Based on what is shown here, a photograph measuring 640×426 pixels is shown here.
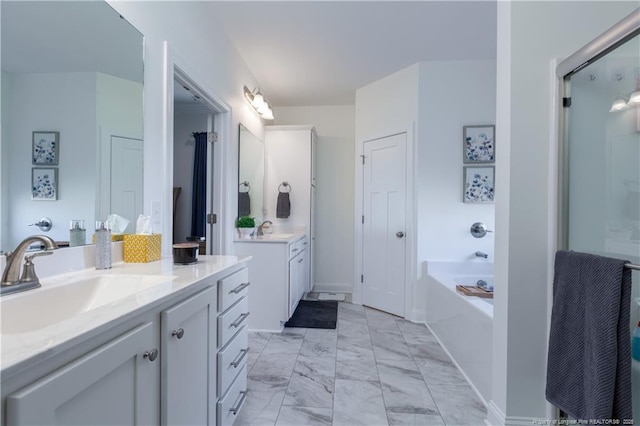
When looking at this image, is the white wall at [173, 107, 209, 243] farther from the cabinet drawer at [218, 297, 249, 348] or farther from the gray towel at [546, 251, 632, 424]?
the gray towel at [546, 251, 632, 424]

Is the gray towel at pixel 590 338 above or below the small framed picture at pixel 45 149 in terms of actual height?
below

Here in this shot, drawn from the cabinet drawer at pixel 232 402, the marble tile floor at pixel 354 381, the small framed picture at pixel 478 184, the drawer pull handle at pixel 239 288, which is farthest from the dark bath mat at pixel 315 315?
the small framed picture at pixel 478 184

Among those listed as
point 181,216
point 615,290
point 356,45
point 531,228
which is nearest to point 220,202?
point 181,216

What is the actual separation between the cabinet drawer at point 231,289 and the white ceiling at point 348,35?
1966 mm

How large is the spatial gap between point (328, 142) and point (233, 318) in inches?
125

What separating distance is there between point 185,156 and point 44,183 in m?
2.42

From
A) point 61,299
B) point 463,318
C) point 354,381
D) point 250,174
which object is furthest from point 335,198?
point 61,299

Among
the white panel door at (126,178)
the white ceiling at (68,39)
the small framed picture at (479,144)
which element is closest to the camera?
the white ceiling at (68,39)

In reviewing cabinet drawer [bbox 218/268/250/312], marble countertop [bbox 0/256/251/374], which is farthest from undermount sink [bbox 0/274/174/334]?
cabinet drawer [bbox 218/268/250/312]

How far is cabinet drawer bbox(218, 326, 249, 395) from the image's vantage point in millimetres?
1258

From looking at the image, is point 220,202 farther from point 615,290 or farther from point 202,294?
point 615,290

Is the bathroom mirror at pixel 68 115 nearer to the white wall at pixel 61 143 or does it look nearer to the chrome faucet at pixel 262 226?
the white wall at pixel 61 143

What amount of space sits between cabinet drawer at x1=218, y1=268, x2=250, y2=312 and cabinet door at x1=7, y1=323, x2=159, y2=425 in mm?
432

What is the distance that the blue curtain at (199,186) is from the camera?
3.20 m
